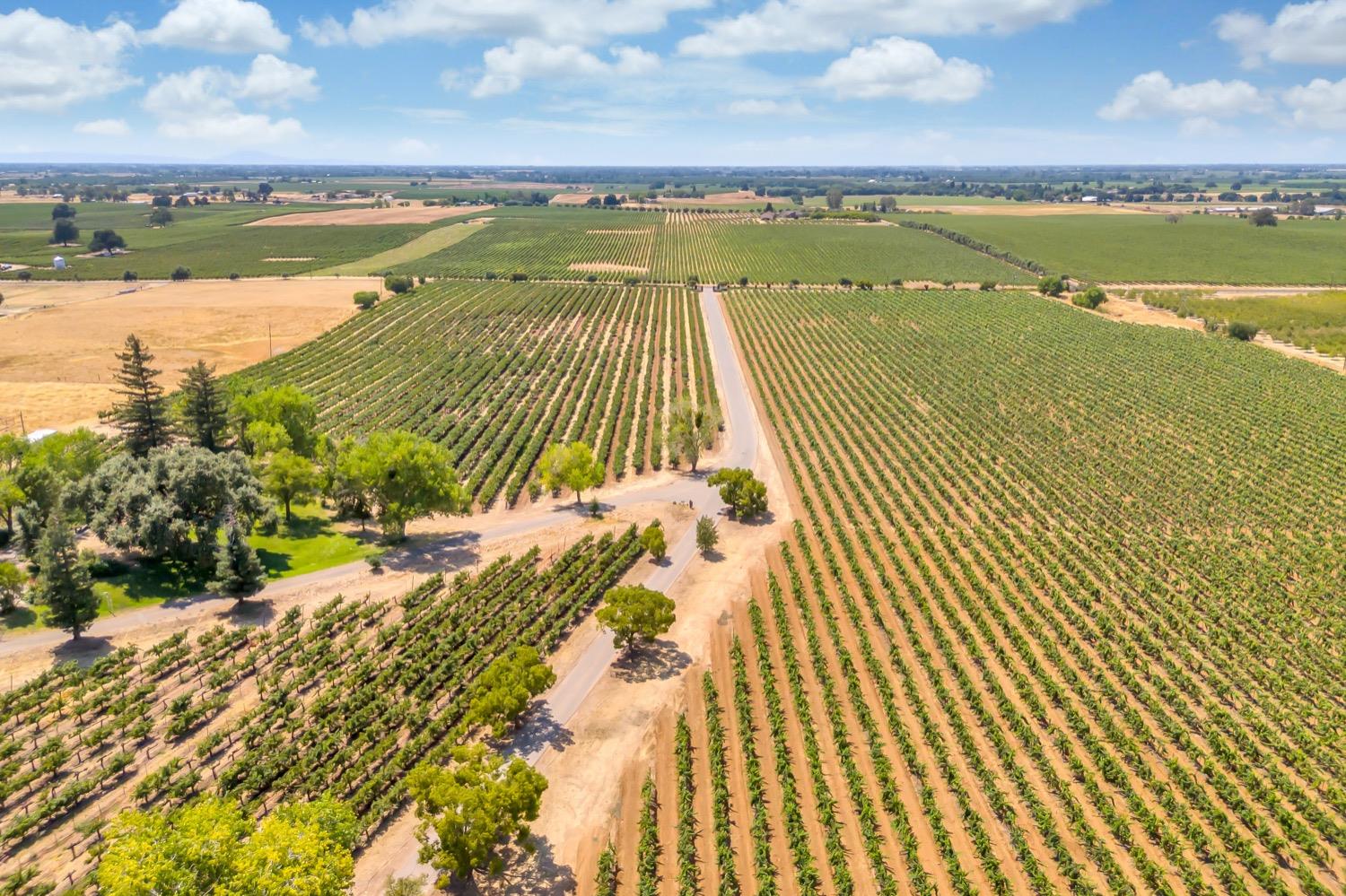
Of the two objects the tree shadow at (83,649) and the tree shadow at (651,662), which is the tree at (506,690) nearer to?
the tree shadow at (651,662)

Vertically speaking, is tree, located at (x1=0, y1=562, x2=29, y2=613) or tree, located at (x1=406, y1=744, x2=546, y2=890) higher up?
tree, located at (x1=0, y1=562, x2=29, y2=613)

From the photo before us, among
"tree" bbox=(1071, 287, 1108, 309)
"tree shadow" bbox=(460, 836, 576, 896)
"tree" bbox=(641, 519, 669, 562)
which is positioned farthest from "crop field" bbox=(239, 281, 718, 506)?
"tree" bbox=(1071, 287, 1108, 309)

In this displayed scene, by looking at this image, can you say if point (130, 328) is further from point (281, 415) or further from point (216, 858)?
point (216, 858)

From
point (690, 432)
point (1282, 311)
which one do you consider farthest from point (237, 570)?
point (1282, 311)

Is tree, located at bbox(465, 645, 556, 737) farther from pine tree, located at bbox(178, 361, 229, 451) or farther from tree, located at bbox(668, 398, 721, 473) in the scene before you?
pine tree, located at bbox(178, 361, 229, 451)

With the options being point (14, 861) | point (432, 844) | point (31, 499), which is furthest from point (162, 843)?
point (31, 499)

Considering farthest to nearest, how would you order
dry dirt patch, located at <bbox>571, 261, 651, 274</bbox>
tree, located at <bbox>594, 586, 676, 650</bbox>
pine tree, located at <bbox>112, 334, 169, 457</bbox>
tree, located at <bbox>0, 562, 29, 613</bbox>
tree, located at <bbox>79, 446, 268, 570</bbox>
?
dry dirt patch, located at <bbox>571, 261, 651, 274</bbox> → pine tree, located at <bbox>112, 334, 169, 457</bbox> → tree, located at <bbox>79, 446, 268, 570</bbox> → tree, located at <bbox>0, 562, 29, 613</bbox> → tree, located at <bbox>594, 586, 676, 650</bbox>

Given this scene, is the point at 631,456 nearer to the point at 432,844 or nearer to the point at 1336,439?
the point at 432,844

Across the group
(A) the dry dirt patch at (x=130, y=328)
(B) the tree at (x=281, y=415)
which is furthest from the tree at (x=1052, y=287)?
(B) the tree at (x=281, y=415)
